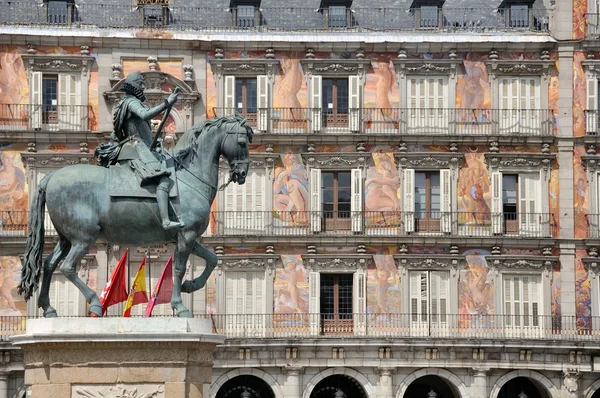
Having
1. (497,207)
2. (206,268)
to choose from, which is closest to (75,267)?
(206,268)

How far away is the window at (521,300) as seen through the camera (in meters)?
52.4

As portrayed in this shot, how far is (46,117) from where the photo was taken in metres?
53.0

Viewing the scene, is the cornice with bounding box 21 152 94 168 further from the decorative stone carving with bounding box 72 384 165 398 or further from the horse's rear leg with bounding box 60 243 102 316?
the decorative stone carving with bounding box 72 384 165 398

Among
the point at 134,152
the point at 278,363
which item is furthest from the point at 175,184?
the point at 278,363

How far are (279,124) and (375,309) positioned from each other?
24.1 ft

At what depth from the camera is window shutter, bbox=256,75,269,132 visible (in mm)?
53000

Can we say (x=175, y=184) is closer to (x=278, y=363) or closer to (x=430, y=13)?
(x=278, y=363)

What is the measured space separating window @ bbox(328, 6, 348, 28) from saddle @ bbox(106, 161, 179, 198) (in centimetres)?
3628

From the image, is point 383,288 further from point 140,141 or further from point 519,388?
point 140,141

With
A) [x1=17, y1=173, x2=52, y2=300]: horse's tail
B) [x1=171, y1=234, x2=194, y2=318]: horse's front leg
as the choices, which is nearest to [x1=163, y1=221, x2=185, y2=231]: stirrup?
[x1=171, y1=234, x2=194, y2=318]: horse's front leg

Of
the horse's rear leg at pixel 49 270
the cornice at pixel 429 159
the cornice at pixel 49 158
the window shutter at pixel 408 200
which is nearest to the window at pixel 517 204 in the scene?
the cornice at pixel 429 159

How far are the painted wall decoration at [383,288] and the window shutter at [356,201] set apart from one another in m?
1.21

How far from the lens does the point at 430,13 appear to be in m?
54.9

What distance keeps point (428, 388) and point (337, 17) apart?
1386 cm
